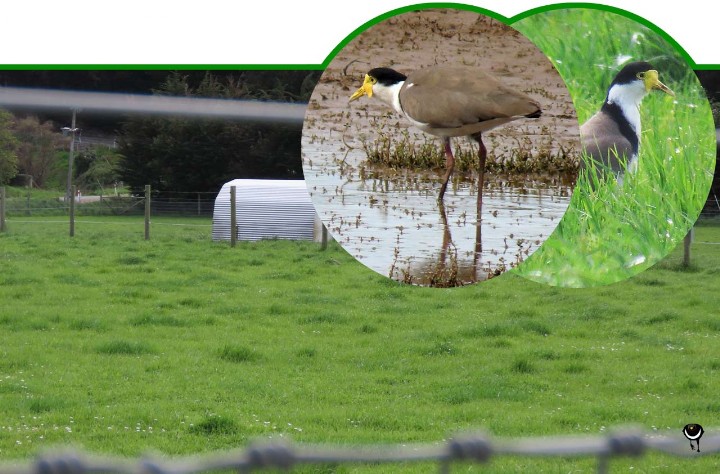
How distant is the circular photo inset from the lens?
118 cm

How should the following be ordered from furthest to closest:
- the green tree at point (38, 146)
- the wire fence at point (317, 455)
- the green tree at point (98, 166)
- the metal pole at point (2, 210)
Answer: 1. the metal pole at point (2, 210)
2. the green tree at point (98, 166)
3. the green tree at point (38, 146)
4. the wire fence at point (317, 455)

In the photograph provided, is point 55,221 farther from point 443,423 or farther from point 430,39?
point 430,39

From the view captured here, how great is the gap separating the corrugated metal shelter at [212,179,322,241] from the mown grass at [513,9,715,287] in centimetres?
526

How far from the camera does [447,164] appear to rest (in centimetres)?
129

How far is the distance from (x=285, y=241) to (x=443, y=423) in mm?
4094

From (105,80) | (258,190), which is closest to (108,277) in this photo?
(258,190)

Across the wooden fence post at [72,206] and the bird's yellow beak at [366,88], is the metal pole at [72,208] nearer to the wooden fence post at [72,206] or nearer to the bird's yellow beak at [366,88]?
the wooden fence post at [72,206]

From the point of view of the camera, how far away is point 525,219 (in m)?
1.27

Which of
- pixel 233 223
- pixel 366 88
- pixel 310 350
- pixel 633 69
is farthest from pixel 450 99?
pixel 233 223

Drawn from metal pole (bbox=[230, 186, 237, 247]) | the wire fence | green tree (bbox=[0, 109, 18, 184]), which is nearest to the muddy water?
the wire fence

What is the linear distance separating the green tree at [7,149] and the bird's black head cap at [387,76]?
3.30 m

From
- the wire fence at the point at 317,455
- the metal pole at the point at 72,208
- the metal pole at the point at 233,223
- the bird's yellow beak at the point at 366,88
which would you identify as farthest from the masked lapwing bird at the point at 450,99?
the metal pole at the point at 233,223

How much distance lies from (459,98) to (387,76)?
100 mm

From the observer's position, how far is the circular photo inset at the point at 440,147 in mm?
1177
